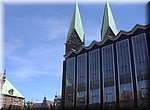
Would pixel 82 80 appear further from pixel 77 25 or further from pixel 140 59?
pixel 77 25

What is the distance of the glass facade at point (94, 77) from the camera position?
48588mm

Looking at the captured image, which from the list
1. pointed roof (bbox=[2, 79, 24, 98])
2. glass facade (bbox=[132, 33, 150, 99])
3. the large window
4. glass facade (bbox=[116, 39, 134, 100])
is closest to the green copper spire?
glass facade (bbox=[116, 39, 134, 100])

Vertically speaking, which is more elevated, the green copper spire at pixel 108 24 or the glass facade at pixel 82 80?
the green copper spire at pixel 108 24

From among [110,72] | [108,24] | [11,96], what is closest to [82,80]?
[110,72]

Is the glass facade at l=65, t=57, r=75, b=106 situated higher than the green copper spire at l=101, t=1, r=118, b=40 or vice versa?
the green copper spire at l=101, t=1, r=118, b=40

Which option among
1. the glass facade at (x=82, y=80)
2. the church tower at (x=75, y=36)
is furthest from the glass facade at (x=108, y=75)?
the church tower at (x=75, y=36)

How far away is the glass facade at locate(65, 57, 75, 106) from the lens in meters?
53.5

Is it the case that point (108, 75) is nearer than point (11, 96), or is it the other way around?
point (108, 75)

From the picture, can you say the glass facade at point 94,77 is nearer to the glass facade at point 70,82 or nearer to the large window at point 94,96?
the large window at point 94,96

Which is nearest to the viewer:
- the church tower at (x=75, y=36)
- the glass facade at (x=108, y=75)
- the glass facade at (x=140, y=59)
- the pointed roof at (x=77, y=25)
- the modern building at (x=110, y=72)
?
the glass facade at (x=140, y=59)

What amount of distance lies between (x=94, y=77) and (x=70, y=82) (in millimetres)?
6974

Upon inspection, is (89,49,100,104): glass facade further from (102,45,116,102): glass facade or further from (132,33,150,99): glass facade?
(132,33,150,99): glass facade

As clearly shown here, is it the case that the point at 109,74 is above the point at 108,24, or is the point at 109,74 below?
below

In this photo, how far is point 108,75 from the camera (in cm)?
4744
